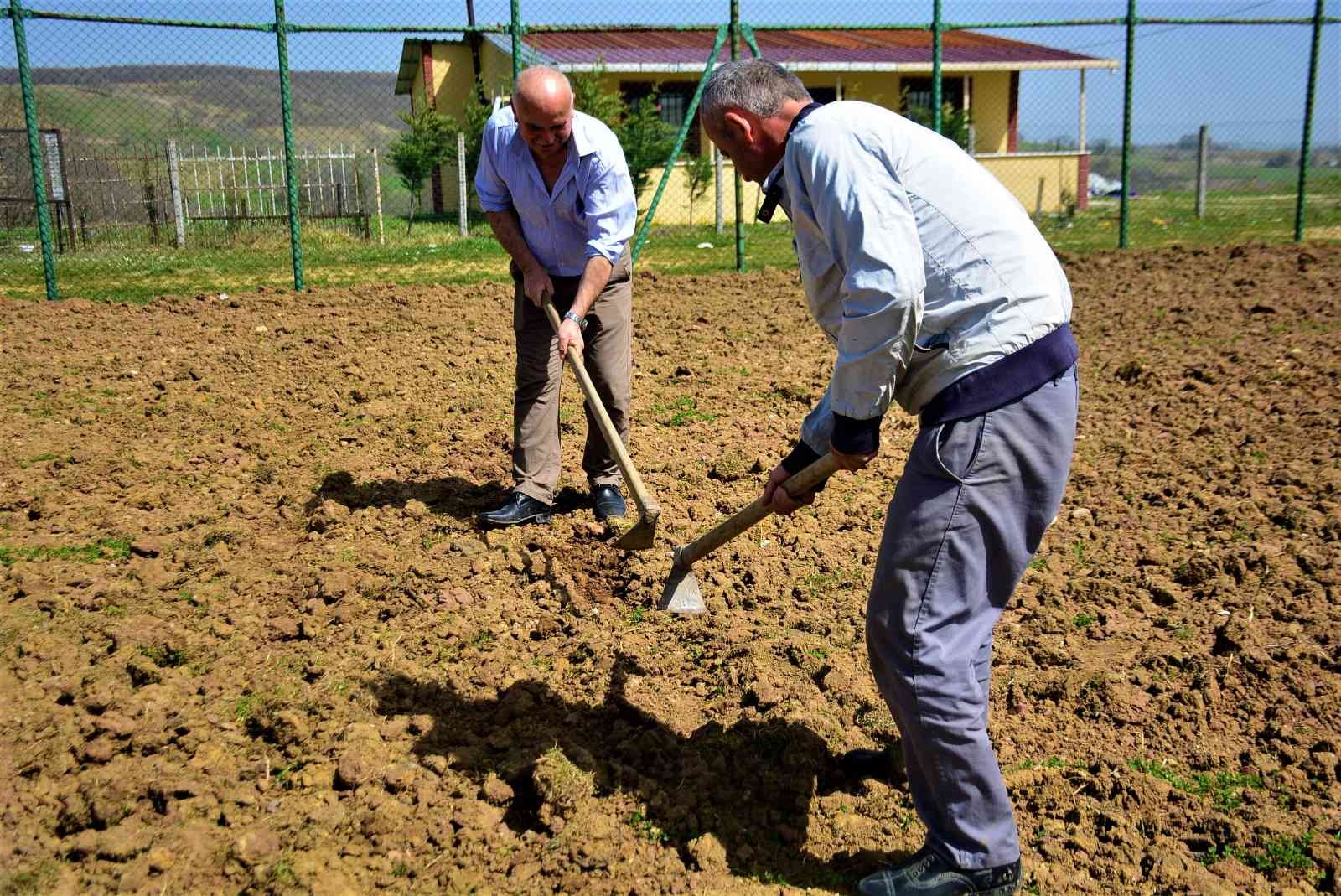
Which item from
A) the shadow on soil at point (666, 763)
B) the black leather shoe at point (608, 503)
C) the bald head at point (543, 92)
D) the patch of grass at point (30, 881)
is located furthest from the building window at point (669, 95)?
the patch of grass at point (30, 881)

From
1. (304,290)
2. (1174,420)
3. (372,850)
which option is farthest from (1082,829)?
(304,290)

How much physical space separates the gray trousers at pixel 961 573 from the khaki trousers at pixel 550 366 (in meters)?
2.67

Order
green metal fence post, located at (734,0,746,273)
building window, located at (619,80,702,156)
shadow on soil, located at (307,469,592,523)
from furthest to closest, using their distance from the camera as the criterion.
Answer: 1. building window, located at (619,80,702,156)
2. green metal fence post, located at (734,0,746,273)
3. shadow on soil, located at (307,469,592,523)

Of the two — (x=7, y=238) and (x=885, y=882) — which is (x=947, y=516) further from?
(x=7, y=238)

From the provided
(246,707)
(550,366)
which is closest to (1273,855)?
→ (246,707)

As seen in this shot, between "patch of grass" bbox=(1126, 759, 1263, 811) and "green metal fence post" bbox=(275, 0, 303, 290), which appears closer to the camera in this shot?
"patch of grass" bbox=(1126, 759, 1263, 811)

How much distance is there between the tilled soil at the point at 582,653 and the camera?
2977mm

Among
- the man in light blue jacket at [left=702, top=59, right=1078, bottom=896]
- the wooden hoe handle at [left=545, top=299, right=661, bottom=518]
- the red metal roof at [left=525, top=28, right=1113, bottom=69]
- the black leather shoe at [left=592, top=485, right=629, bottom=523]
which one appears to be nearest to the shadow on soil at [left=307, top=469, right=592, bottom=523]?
the black leather shoe at [left=592, top=485, right=629, bottom=523]

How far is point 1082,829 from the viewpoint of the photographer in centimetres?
304

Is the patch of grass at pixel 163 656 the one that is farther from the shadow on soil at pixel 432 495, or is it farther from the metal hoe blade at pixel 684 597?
the metal hoe blade at pixel 684 597

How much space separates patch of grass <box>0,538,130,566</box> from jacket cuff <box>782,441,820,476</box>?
3.10 metres

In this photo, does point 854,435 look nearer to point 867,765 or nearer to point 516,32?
point 867,765

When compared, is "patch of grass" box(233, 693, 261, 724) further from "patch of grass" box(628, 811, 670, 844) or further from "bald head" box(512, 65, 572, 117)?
"bald head" box(512, 65, 572, 117)

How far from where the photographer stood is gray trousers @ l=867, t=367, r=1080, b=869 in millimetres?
2574
